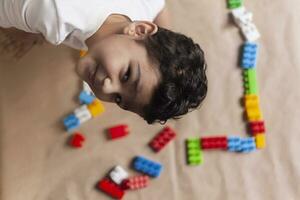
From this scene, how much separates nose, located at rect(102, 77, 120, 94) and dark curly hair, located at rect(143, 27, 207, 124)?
51 mm

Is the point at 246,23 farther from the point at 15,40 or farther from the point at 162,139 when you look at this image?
the point at 15,40

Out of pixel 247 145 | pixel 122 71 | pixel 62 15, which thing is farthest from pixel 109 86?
pixel 247 145

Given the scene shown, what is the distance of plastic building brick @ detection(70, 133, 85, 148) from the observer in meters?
0.92

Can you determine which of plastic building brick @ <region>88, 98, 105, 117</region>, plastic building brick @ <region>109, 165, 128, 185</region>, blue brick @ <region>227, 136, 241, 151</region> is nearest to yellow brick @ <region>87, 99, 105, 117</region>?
plastic building brick @ <region>88, 98, 105, 117</region>

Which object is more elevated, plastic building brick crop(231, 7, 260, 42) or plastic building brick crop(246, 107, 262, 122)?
plastic building brick crop(231, 7, 260, 42)

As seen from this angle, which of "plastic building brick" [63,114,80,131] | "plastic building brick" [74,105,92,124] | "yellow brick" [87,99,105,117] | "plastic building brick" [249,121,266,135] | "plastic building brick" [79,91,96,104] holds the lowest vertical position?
"plastic building brick" [63,114,80,131]

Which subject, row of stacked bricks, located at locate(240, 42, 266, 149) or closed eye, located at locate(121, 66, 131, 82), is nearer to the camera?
closed eye, located at locate(121, 66, 131, 82)

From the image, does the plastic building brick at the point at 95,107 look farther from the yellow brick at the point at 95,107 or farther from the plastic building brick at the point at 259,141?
the plastic building brick at the point at 259,141

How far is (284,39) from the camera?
39.5 inches

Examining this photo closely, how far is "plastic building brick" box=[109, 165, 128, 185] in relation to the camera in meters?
0.91

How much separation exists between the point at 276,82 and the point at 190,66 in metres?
0.36

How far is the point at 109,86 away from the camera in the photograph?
2.14ft

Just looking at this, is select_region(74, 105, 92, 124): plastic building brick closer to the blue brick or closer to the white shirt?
the white shirt

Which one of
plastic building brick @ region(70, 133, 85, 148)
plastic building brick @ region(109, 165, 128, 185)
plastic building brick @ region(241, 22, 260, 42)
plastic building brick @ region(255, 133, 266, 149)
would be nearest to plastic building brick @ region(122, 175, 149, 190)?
plastic building brick @ region(109, 165, 128, 185)
